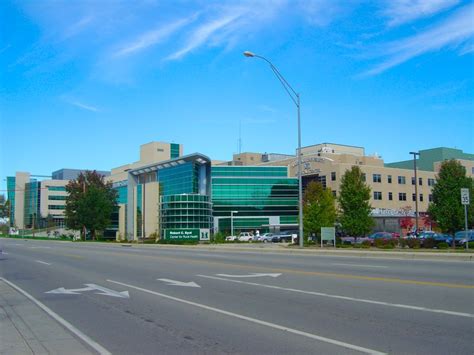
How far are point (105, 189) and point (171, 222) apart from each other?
29.7m

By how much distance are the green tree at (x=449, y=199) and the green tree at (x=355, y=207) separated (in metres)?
6.00

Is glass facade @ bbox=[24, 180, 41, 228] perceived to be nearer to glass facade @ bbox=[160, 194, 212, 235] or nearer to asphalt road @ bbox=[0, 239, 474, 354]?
glass facade @ bbox=[160, 194, 212, 235]

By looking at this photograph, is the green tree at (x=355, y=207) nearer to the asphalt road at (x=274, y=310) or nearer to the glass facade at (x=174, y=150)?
the asphalt road at (x=274, y=310)

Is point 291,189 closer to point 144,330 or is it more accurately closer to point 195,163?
point 195,163

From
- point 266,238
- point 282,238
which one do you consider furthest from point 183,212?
point 282,238

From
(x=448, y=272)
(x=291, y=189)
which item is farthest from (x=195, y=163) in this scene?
(x=448, y=272)

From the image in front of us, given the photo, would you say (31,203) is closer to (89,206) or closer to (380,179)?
(89,206)

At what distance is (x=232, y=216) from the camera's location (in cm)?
8538

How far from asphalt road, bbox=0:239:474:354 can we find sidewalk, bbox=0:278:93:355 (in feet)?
1.34

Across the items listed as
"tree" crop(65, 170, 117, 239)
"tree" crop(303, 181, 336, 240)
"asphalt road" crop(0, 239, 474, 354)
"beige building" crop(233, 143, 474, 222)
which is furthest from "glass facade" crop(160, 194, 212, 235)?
"asphalt road" crop(0, 239, 474, 354)

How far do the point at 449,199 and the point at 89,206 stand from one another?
63022 millimetres

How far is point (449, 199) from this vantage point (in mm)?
39625

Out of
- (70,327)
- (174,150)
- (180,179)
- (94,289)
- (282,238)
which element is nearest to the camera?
(70,327)

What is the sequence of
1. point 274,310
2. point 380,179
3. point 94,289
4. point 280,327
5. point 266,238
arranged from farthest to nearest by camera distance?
point 380,179, point 266,238, point 94,289, point 274,310, point 280,327
